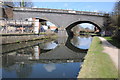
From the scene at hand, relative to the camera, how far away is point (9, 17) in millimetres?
48000

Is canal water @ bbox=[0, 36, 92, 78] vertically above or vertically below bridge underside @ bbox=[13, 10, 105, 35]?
below

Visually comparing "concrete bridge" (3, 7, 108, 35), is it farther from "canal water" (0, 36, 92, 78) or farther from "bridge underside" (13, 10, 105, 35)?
"canal water" (0, 36, 92, 78)

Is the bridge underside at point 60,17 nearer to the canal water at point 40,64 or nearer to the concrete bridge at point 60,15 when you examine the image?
the concrete bridge at point 60,15

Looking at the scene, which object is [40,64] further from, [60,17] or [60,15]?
[60,15]

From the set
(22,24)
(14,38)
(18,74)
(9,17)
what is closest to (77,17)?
(22,24)

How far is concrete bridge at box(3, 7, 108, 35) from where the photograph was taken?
4791 cm

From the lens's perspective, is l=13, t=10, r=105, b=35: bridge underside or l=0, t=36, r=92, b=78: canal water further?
l=13, t=10, r=105, b=35: bridge underside

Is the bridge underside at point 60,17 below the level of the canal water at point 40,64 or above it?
above

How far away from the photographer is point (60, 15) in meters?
48.8

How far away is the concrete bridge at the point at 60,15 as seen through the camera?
1886 inches

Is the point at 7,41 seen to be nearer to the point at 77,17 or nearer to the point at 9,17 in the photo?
the point at 9,17

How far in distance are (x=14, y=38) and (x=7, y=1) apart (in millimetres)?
39221

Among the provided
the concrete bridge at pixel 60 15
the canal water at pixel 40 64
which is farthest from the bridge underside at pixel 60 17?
the canal water at pixel 40 64

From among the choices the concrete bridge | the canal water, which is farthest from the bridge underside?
the canal water
